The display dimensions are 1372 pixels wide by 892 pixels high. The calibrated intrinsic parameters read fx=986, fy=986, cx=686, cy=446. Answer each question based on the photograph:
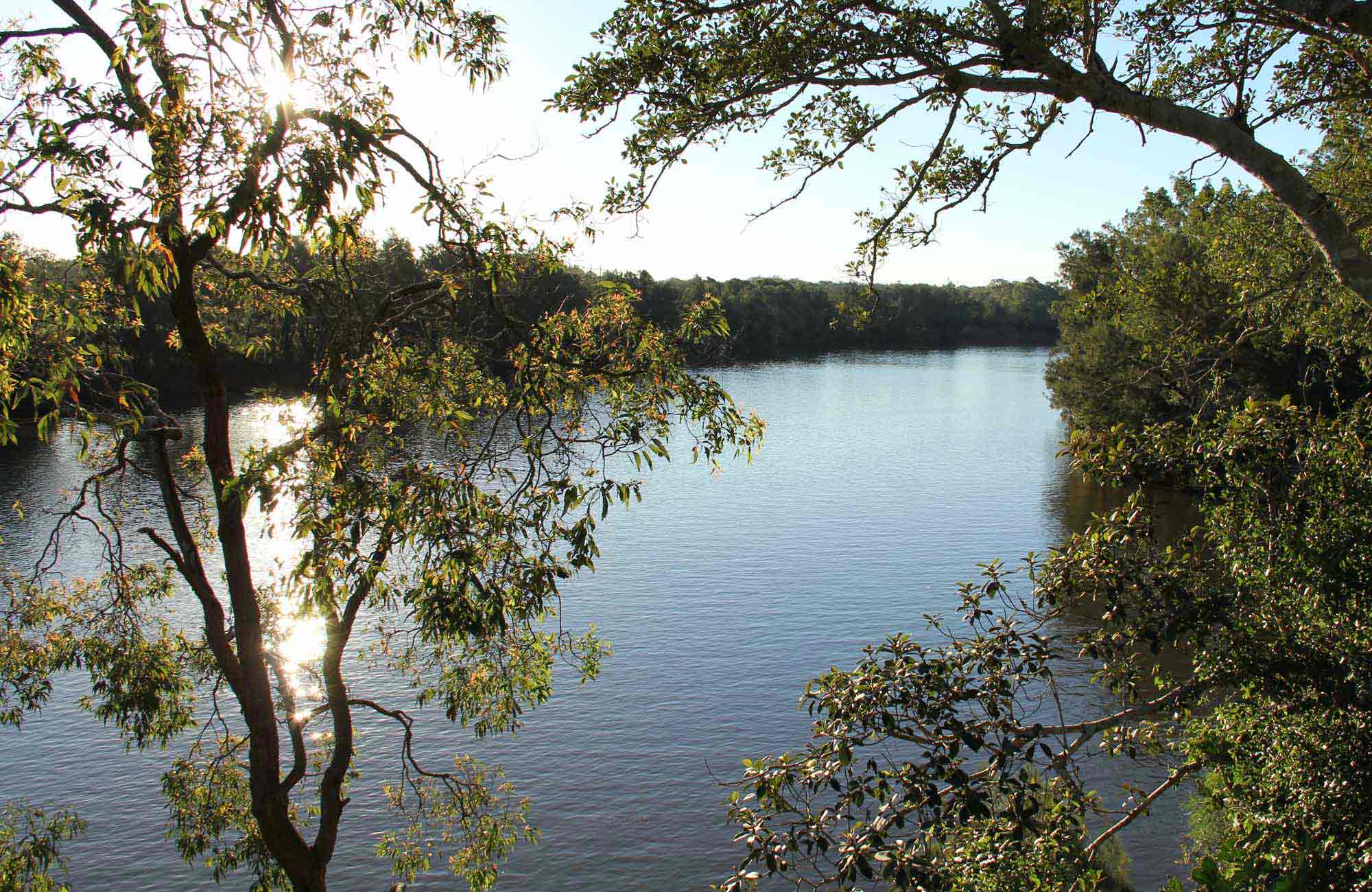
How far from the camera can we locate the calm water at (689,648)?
46.6ft

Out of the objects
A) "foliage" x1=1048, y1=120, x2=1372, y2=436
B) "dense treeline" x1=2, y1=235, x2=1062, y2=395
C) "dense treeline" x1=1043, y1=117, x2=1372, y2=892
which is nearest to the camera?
"dense treeline" x1=1043, y1=117, x2=1372, y2=892

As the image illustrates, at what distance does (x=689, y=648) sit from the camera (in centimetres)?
2072

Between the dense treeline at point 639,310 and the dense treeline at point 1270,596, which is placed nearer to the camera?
the dense treeline at point 1270,596

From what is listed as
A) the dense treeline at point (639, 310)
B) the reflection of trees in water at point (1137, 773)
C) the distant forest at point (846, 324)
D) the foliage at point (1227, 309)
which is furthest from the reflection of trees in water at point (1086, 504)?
the distant forest at point (846, 324)

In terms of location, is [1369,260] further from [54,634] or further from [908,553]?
[908,553]

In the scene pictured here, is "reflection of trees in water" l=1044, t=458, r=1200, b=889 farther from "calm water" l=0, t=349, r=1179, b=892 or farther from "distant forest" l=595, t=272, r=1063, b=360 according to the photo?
"distant forest" l=595, t=272, r=1063, b=360

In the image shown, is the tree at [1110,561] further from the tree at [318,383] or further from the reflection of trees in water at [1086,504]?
the reflection of trees in water at [1086,504]

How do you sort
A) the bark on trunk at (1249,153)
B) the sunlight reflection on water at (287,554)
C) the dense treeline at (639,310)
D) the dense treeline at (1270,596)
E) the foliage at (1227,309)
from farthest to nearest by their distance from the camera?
the foliage at (1227,309) → the dense treeline at (639,310) → the sunlight reflection on water at (287,554) → the bark on trunk at (1249,153) → the dense treeline at (1270,596)

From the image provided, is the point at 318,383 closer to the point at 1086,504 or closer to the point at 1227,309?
the point at 1227,309

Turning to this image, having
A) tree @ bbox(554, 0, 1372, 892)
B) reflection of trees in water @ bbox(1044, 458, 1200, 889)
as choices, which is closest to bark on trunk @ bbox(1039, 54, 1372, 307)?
tree @ bbox(554, 0, 1372, 892)

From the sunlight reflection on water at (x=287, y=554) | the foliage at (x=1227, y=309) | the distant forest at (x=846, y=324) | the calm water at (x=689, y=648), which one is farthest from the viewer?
the distant forest at (x=846, y=324)

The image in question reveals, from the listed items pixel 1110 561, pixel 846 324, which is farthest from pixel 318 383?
pixel 846 324

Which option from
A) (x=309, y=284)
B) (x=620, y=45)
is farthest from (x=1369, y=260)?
(x=309, y=284)

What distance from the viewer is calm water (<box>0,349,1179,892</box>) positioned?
14.2m
